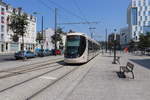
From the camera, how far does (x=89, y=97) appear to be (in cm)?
777

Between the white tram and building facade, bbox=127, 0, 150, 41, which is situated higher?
building facade, bbox=127, 0, 150, 41

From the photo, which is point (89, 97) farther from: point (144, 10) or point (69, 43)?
point (144, 10)

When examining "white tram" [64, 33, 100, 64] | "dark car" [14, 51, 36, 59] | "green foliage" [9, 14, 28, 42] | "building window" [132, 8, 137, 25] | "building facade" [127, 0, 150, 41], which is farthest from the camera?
"building window" [132, 8, 137, 25]

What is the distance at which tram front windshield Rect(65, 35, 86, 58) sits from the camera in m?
21.2

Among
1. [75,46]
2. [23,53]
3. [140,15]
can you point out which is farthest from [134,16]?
[75,46]

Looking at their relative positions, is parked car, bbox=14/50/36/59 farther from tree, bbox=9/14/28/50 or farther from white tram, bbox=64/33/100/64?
white tram, bbox=64/33/100/64

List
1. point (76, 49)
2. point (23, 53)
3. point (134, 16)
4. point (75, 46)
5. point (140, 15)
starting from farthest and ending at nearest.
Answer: point (134, 16) → point (140, 15) → point (23, 53) → point (75, 46) → point (76, 49)

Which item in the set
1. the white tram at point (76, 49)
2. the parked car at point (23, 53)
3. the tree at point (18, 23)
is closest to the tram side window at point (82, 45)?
the white tram at point (76, 49)

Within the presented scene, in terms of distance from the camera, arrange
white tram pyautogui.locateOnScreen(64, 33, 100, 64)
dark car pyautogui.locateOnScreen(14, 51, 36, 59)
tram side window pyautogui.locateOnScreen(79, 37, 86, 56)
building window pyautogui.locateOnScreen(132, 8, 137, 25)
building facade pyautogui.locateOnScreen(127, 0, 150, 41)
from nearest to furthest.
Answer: white tram pyautogui.locateOnScreen(64, 33, 100, 64), tram side window pyautogui.locateOnScreen(79, 37, 86, 56), dark car pyautogui.locateOnScreen(14, 51, 36, 59), building facade pyautogui.locateOnScreen(127, 0, 150, 41), building window pyautogui.locateOnScreen(132, 8, 137, 25)

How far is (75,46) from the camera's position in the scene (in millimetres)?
21453

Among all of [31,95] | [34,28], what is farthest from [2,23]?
[31,95]

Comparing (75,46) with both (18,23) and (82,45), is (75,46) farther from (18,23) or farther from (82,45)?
(18,23)

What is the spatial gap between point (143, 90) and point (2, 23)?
58.7 metres

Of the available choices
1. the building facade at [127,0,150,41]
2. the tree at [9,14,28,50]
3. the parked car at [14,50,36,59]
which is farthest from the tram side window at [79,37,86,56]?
the building facade at [127,0,150,41]
